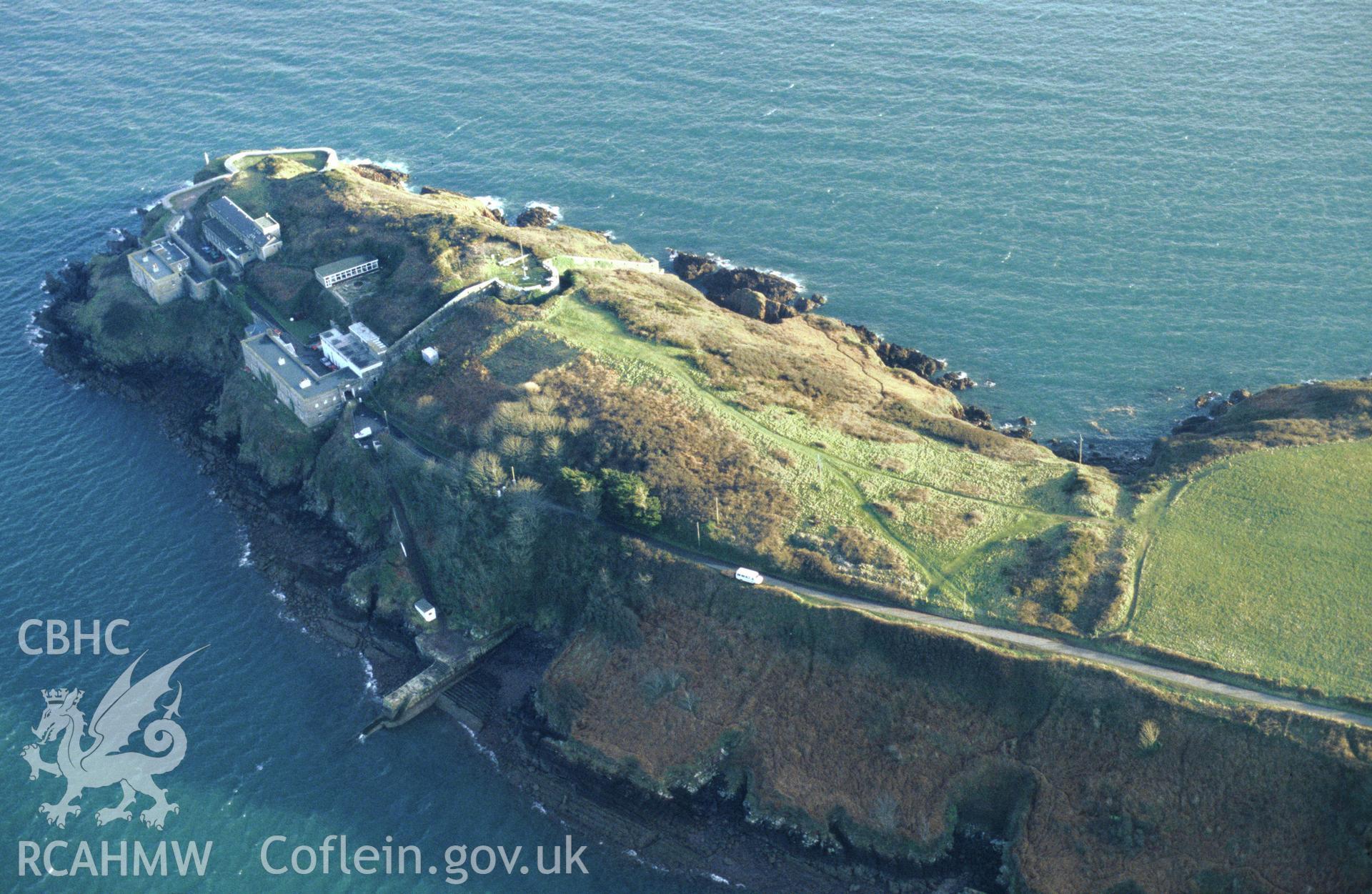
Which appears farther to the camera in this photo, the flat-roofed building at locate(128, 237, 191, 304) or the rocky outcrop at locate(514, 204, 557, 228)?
the rocky outcrop at locate(514, 204, 557, 228)

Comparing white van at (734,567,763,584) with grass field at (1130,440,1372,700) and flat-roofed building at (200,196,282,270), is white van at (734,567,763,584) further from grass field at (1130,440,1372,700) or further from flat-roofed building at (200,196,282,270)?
flat-roofed building at (200,196,282,270)

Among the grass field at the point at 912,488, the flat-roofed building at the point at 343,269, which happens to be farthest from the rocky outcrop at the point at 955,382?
the flat-roofed building at the point at 343,269

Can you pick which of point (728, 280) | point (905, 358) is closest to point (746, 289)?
point (728, 280)

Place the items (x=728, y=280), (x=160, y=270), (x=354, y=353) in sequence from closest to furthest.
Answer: (x=354, y=353), (x=160, y=270), (x=728, y=280)

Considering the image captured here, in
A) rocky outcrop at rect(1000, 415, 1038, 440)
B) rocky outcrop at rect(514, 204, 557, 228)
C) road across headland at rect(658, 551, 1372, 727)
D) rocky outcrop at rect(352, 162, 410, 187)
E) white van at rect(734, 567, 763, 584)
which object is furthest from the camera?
rocky outcrop at rect(352, 162, 410, 187)

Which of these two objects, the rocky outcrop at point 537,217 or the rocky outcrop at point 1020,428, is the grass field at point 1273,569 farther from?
the rocky outcrop at point 537,217

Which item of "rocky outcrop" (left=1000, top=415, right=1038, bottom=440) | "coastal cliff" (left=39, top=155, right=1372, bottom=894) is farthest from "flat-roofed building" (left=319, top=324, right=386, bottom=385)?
"rocky outcrop" (left=1000, top=415, right=1038, bottom=440)

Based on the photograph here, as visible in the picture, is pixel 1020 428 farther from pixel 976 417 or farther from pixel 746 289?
pixel 746 289
